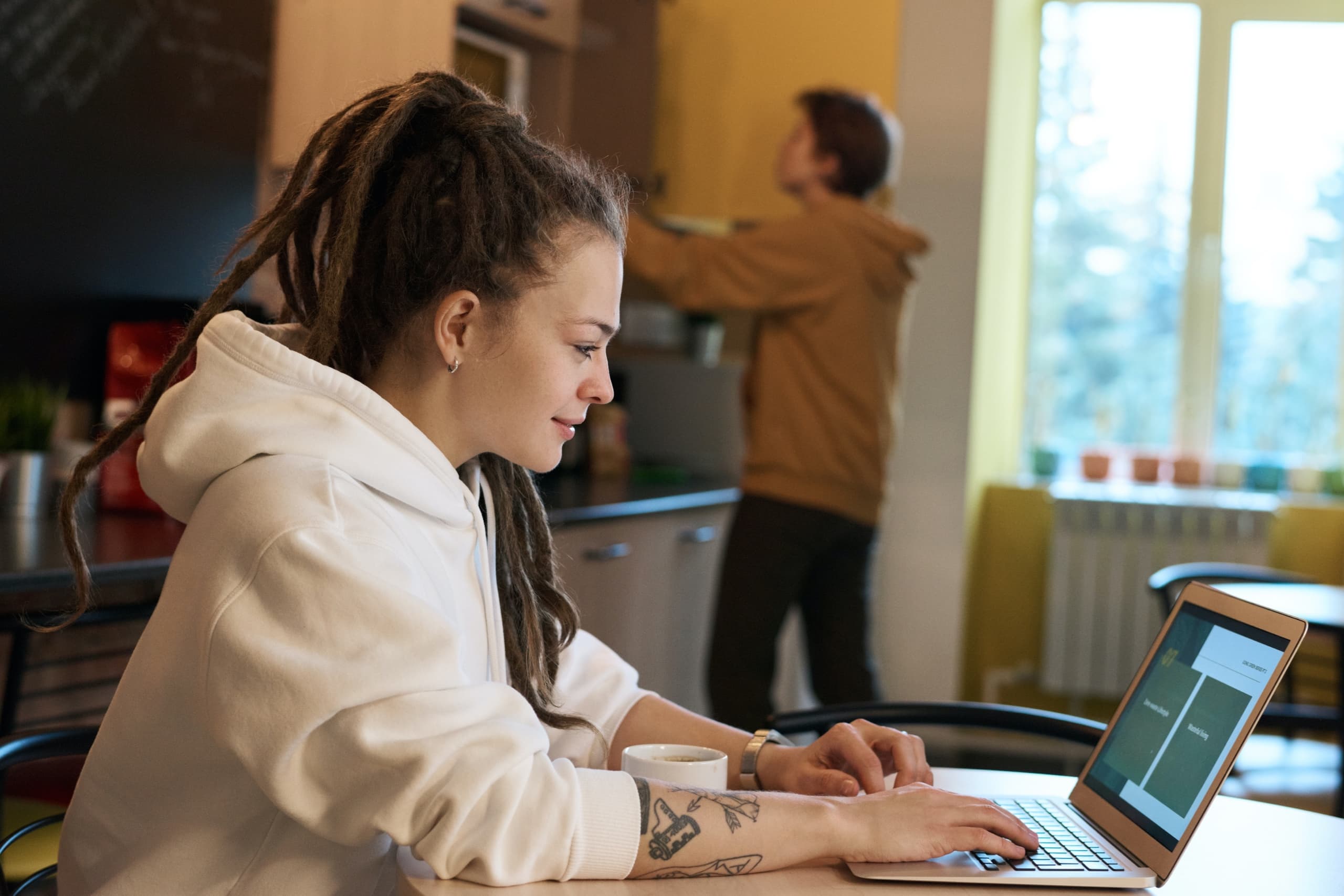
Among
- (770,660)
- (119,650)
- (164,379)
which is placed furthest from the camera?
(770,660)

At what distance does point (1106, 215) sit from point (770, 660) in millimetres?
2459

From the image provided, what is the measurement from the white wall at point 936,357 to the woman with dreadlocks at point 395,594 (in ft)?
9.33

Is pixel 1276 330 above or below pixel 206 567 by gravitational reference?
above

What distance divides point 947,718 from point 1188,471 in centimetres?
318

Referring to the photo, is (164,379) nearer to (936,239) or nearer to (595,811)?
(595,811)

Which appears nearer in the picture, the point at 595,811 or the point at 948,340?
the point at 595,811

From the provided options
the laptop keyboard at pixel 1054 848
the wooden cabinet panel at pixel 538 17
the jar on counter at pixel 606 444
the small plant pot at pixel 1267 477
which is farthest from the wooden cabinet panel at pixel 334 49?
the small plant pot at pixel 1267 477

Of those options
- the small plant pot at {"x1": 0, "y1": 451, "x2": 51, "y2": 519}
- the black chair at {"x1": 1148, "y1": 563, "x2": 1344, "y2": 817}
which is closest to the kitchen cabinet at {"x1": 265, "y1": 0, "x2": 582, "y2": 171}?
the small plant pot at {"x1": 0, "y1": 451, "x2": 51, "y2": 519}

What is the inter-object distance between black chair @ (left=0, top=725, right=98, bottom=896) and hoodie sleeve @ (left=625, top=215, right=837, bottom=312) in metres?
1.83

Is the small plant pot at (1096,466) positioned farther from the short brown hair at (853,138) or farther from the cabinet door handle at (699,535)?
the short brown hair at (853,138)

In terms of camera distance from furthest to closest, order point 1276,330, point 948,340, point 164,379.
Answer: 1. point 1276,330
2. point 948,340
3. point 164,379

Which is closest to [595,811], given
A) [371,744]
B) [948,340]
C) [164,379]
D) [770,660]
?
[371,744]

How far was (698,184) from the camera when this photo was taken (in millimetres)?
4207

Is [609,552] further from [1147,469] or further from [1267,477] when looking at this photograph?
[1267,477]
